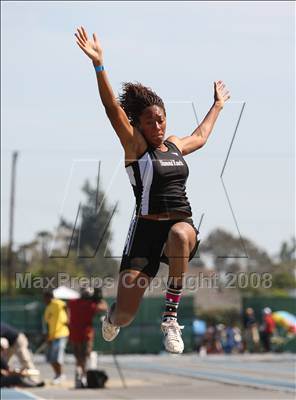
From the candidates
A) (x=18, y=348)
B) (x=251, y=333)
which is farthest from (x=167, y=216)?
(x=251, y=333)

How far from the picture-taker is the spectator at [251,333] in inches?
1521

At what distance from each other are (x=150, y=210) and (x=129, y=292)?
0.64 meters

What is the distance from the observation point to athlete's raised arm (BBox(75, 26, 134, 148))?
8602 mm

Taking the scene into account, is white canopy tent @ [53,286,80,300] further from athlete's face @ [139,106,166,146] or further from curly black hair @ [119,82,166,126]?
athlete's face @ [139,106,166,146]

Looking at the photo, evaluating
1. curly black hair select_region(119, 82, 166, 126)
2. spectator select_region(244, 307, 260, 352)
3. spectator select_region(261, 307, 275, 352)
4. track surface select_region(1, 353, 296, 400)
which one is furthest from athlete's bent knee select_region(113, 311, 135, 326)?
spectator select_region(244, 307, 260, 352)

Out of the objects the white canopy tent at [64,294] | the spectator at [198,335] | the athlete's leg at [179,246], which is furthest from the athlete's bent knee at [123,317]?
the spectator at [198,335]

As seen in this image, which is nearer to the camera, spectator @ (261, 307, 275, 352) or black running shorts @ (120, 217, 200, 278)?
black running shorts @ (120, 217, 200, 278)

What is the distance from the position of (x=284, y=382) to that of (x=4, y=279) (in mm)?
46724

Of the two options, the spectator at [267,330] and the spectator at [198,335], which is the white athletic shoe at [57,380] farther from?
the spectator at [198,335]

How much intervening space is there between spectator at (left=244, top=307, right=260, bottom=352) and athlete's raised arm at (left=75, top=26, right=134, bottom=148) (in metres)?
30.2

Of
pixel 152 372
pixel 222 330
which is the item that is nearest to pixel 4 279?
pixel 222 330

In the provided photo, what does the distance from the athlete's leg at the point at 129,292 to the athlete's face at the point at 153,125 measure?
3.36 ft

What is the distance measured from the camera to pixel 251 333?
128 ft

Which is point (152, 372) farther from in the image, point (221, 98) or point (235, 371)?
point (221, 98)
